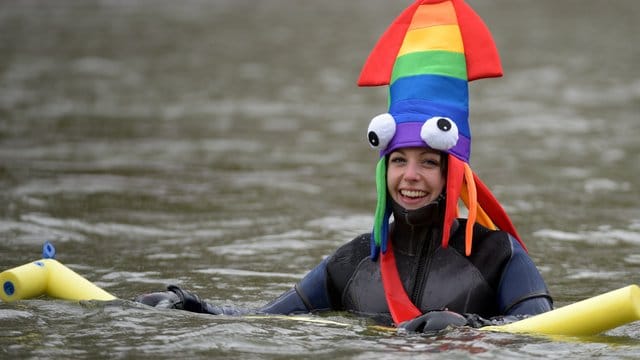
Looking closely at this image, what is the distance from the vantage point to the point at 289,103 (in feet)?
57.5

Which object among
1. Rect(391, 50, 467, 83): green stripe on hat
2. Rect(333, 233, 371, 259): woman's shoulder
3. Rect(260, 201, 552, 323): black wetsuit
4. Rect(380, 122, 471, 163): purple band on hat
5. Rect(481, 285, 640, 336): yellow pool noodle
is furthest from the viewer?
Rect(333, 233, 371, 259): woman's shoulder

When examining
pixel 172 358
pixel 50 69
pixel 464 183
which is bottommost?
pixel 172 358

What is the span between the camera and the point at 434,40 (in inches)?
253

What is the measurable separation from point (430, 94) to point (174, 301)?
1645mm

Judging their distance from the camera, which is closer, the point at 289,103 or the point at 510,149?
the point at 510,149

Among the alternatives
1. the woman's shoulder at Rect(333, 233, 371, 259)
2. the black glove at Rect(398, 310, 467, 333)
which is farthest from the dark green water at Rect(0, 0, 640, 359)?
the woman's shoulder at Rect(333, 233, 371, 259)

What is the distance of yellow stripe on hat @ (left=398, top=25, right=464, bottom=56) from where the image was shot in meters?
6.42

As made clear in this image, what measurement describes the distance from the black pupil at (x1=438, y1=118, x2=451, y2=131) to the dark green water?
101cm

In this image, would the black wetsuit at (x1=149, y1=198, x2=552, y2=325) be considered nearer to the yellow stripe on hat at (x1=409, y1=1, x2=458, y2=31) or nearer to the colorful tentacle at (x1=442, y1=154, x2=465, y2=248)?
the colorful tentacle at (x1=442, y1=154, x2=465, y2=248)

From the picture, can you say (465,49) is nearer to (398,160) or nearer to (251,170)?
(398,160)

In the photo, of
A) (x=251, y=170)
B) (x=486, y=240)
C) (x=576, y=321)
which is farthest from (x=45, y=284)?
(x=251, y=170)

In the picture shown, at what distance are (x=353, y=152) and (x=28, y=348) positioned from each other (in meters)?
8.11

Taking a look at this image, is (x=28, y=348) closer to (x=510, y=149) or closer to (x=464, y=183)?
(x=464, y=183)

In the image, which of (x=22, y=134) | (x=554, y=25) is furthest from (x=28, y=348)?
(x=554, y=25)
